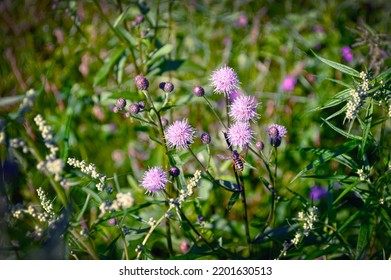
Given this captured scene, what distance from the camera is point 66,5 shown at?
1788 mm

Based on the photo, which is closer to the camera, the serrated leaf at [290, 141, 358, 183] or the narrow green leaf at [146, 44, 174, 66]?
the serrated leaf at [290, 141, 358, 183]

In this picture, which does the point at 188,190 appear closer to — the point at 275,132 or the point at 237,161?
the point at 237,161

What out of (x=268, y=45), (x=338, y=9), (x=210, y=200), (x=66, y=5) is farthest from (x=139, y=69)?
(x=338, y=9)

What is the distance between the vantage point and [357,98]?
1.05 meters

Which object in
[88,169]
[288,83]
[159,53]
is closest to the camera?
[88,169]

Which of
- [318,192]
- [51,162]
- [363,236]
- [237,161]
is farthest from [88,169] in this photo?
[318,192]

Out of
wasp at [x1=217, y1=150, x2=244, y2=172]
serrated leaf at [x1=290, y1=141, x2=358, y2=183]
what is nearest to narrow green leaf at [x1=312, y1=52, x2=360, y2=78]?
serrated leaf at [x1=290, y1=141, x2=358, y2=183]

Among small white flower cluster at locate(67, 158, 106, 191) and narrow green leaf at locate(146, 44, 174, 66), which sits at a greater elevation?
narrow green leaf at locate(146, 44, 174, 66)

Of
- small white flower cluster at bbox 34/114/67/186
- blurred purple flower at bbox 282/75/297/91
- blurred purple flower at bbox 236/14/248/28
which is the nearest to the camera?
small white flower cluster at bbox 34/114/67/186

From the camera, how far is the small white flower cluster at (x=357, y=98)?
105cm

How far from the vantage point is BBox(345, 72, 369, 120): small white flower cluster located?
41.2 inches

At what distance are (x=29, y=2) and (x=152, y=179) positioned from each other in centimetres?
189

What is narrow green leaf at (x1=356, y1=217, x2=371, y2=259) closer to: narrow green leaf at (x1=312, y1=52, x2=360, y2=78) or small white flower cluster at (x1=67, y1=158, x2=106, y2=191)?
narrow green leaf at (x1=312, y1=52, x2=360, y2=78)
